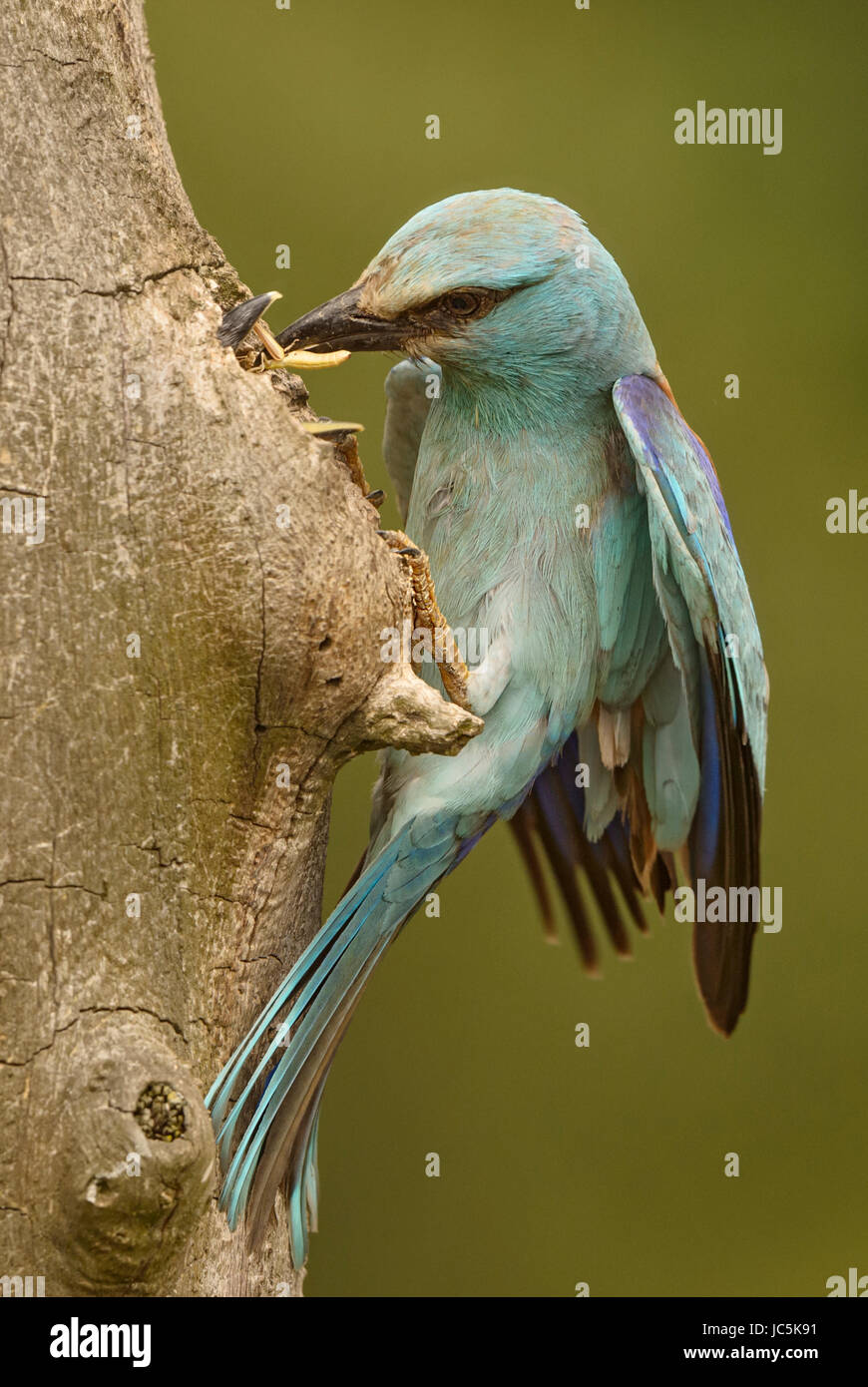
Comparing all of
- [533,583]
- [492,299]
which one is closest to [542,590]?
[533,583]

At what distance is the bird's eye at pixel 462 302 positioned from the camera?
153cm

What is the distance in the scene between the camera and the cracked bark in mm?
1142

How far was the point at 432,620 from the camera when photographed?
1459mm

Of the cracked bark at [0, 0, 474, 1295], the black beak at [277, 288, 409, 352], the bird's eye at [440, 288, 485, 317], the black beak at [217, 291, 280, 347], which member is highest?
the bird's eye at [440, 288, 485, 317]

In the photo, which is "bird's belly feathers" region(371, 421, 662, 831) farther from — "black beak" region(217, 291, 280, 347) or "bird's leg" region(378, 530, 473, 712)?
"black beak" region(217, 291, 280, 347)

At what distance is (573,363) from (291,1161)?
0.96m

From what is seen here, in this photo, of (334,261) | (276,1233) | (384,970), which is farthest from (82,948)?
(334,261)

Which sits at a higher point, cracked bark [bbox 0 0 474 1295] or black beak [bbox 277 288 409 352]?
black beak [bbox 277 288 409 352]

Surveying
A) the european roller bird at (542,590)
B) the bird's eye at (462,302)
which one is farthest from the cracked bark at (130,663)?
the bird's eye at (462,302)

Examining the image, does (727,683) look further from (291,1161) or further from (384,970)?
(384,970)

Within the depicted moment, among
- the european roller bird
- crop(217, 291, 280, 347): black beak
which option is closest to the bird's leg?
the european roller bird

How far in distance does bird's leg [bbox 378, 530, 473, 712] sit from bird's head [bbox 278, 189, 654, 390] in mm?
259

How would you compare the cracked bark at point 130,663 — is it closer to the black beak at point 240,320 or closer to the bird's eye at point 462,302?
the black beak at point 240,320

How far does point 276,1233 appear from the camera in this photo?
1391 millimetres
